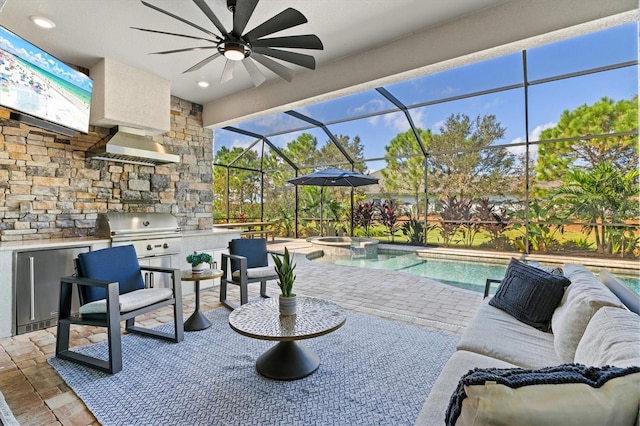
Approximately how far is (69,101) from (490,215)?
29.0ft

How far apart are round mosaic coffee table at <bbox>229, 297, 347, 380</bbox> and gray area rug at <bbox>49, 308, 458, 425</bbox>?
0.09 m

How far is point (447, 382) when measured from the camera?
5.27 feet

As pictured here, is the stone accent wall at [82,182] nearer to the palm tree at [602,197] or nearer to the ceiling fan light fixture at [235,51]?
the ceiling fan light fixture at [235,51]

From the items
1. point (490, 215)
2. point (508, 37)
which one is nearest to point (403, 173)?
point (490, 215)

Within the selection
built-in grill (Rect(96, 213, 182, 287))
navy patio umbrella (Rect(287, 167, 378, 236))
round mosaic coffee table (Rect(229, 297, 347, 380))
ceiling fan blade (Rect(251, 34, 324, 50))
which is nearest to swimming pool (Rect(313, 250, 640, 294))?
navy patio umbrella (Rect(287, 167, 378, 236))

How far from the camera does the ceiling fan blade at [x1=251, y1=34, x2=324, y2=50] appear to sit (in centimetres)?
276

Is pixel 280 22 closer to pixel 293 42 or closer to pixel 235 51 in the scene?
pixel 293 42

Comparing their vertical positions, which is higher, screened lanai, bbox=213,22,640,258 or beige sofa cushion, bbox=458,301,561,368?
screened lanai, bbox=213,22,640,258

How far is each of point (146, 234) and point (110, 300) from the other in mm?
2219

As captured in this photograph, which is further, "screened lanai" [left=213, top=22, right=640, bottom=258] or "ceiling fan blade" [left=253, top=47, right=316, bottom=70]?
"screened lanai" [left=213, top=22, right=640, bottom=258]

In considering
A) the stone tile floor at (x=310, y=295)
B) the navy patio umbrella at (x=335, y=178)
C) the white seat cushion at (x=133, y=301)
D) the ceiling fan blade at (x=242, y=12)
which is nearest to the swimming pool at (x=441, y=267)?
the stone tile floor at (x=310, y=295)

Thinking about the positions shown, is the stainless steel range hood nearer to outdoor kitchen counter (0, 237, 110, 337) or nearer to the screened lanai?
outdoor kitchen counter (0, 237, 110, 337)

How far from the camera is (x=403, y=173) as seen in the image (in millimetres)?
9891

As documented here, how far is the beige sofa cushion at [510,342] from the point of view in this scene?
182cm
